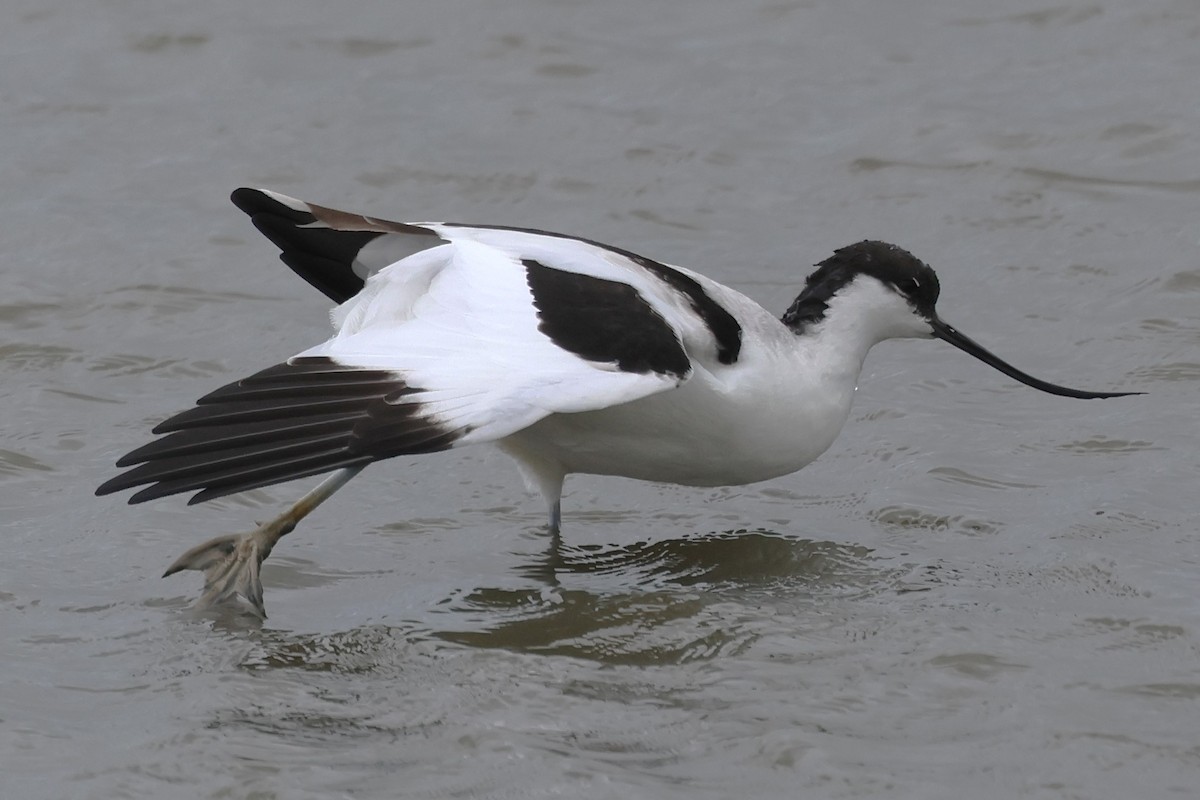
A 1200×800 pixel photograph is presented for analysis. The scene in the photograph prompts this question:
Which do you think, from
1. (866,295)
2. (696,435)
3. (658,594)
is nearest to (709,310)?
(696,435)

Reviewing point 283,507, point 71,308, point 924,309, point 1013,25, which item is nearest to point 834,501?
point 924,309

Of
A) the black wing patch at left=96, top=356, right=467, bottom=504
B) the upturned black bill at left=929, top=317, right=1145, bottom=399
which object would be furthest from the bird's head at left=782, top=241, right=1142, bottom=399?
the black wing patch at left=96, top=356, right=467, bottom=504

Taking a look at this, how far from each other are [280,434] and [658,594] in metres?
1.41

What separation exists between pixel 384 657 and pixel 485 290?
1.12m

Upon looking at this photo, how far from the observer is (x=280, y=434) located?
15.5 ft

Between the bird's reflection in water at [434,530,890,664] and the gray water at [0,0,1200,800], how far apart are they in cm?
2

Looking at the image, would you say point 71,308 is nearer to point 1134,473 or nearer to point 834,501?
point 834,501

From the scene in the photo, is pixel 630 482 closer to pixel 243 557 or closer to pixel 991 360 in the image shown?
pixel 991 360

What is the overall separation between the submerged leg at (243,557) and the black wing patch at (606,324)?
29.9 inches

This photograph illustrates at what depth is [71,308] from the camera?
8.20 m

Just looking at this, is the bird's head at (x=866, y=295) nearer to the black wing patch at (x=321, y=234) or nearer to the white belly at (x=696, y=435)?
the white belly at (x=696, y=435)

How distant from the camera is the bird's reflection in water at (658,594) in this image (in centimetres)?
520

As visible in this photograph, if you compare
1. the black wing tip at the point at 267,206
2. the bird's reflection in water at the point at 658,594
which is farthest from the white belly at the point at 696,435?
the black wing tip at the point at 267,206

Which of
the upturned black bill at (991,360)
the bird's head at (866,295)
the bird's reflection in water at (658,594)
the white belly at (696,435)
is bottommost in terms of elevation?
the bird's reflection in water at (658,594)
